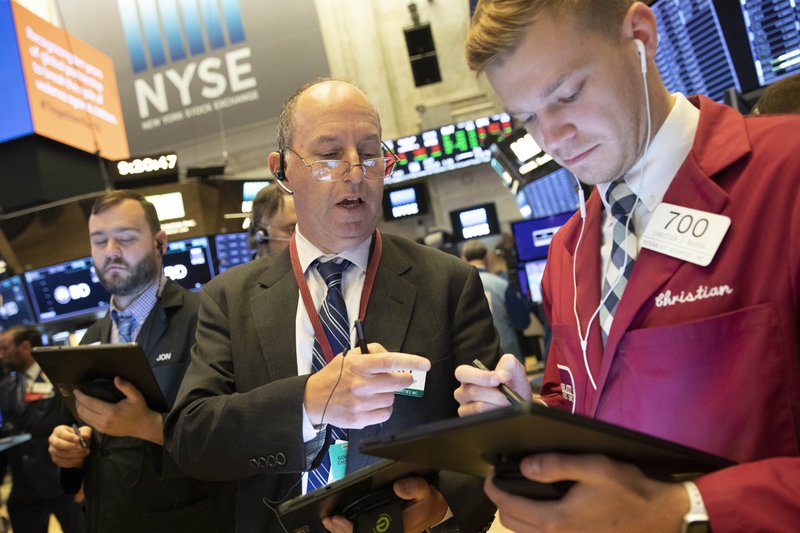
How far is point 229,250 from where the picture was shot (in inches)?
278

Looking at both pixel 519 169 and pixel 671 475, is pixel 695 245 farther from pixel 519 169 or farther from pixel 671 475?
pixel 519 169

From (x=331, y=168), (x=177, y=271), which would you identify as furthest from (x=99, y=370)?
(x=177, y=271)

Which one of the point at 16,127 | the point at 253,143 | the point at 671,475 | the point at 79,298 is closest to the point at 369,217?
the point at 671,475

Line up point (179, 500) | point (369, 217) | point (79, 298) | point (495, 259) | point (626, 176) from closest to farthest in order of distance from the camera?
point (626, 176)
point (369, 217)
point (179, 500)
point (79, 298)
point (495, 259)

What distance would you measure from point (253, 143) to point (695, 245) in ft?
40.8

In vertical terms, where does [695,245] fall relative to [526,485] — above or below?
above

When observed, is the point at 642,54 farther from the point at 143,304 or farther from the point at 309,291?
the point at 143,304

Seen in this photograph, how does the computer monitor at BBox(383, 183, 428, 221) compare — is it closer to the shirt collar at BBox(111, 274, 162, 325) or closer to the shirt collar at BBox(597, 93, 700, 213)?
the shirt collar at BBox(111, 274, 162, 325)

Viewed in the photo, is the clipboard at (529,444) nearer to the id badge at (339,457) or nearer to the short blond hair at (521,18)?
the id badge at (339,457)

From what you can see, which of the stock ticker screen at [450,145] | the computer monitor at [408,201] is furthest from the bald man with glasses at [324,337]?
the stock ticker screen at [450,145]

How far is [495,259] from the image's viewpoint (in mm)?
11328

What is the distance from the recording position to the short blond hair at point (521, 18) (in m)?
1.33

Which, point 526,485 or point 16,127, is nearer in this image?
point 526,485

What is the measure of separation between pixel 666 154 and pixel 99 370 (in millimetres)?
1832
